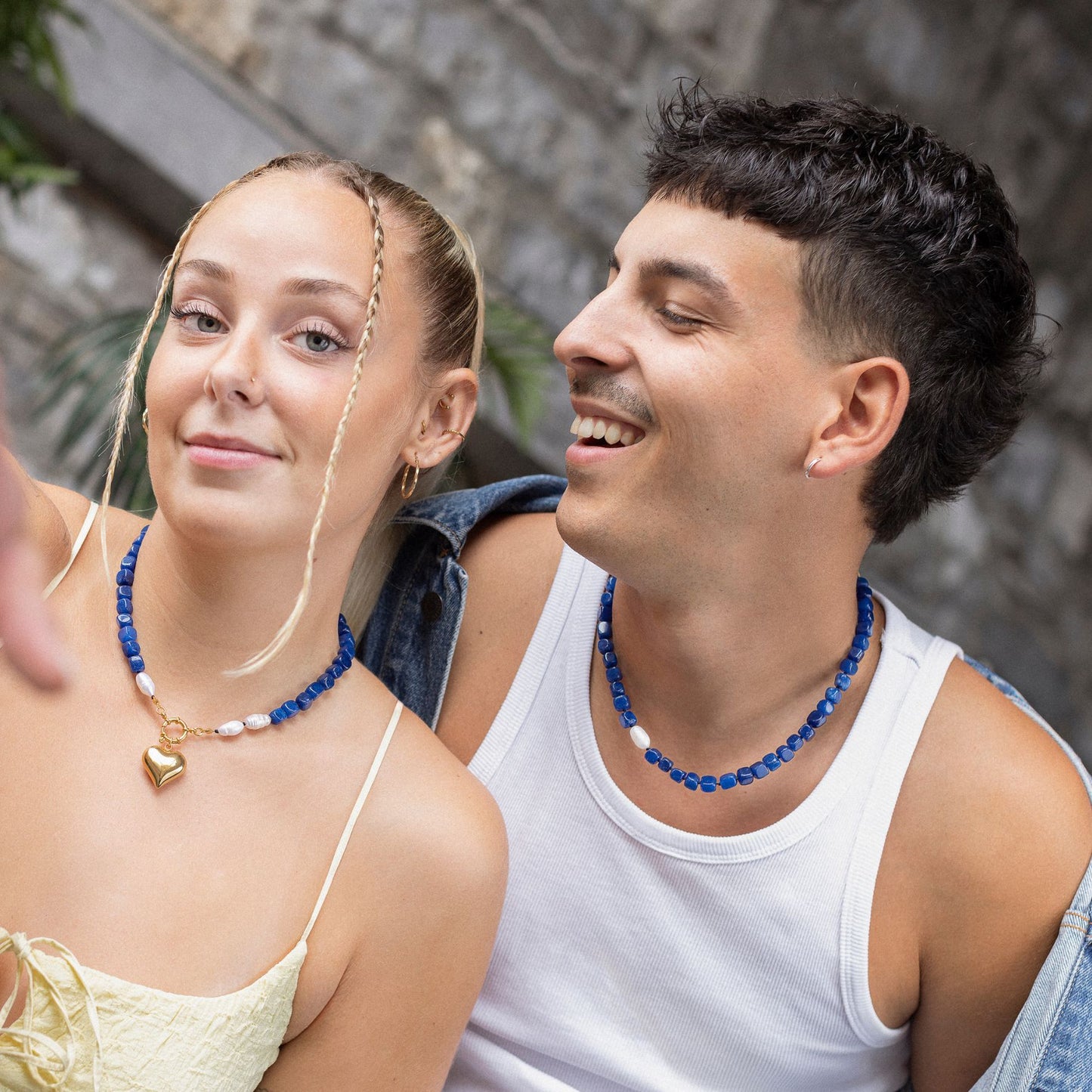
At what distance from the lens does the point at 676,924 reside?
1690 mm

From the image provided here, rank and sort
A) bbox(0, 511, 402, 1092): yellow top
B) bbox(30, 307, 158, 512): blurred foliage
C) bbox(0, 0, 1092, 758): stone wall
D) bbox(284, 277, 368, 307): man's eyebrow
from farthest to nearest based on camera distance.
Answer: bbox(0, 0, 1092, 758): stone wall
bbox(30, 307, 158, 512): blurred foliage
bbox(284, 277, 368, 307): man's eyebrow
bbox(0, 511, 402, 1092): yellow top

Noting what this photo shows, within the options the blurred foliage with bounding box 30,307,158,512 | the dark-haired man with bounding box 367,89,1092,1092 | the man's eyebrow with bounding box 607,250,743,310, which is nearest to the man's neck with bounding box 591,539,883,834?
the dark-haired man with bounding box 367,89,1092,1092

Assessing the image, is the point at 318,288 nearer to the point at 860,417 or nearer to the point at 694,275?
the point at 694,275

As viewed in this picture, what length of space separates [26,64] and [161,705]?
212 cm

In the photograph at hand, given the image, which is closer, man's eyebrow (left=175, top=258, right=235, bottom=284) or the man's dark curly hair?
man's eyebrow (left=175, top=258, right=235, bottom=284)

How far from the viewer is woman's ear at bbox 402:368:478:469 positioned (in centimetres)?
152

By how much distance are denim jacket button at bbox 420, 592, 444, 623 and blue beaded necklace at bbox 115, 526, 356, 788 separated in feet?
1.02

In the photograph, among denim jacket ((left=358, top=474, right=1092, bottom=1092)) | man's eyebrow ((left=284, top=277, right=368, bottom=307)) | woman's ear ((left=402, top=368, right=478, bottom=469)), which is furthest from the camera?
denim jacket ((left=358, top=474, right=1092, bottom=1092))

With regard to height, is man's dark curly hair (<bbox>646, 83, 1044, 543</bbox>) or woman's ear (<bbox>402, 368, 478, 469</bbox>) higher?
man's dark curly hair (<bbox>646, 83, 1044, 543</bbox>)

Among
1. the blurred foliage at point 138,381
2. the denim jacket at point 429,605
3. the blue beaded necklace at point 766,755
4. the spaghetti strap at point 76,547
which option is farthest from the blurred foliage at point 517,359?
the spaghetti strap at point 76,547

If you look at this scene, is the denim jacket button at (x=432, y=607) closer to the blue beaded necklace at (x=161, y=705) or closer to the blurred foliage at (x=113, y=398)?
the blue beaded necklace at (x=161, y=705)

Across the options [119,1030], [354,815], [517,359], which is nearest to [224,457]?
[354,815]

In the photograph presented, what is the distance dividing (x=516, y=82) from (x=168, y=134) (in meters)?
0.90

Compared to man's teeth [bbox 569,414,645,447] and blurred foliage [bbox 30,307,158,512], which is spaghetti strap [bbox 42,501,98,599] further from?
man's teeth [bbox 569,414,645,447]
